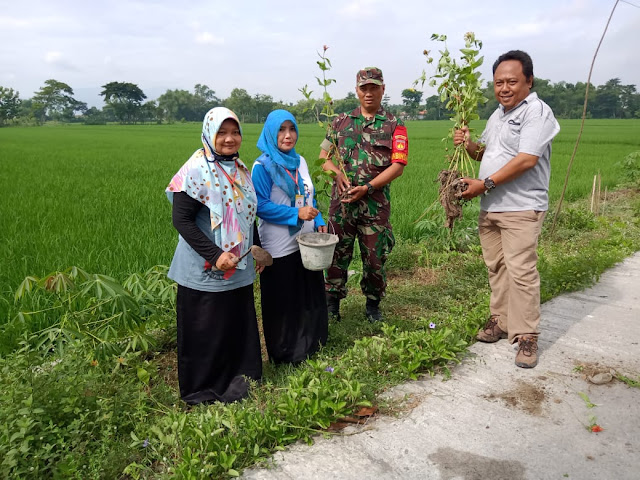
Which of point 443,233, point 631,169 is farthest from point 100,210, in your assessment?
point 631,169

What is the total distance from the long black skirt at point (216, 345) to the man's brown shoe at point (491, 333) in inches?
55.8

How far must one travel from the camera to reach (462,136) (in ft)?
9.89

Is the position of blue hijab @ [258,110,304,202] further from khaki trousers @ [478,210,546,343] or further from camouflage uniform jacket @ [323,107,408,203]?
khaki trousers @ [478,210,546,343]

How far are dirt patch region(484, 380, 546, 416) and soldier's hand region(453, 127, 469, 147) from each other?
148 cm

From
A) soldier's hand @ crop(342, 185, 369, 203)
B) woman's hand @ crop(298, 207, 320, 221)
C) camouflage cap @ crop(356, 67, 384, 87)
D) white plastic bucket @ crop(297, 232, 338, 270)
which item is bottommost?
white plastic bucket @ crop(297, 232, 338, 270)

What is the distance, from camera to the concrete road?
1.85m

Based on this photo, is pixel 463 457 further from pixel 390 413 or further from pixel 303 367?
pixel 303 367

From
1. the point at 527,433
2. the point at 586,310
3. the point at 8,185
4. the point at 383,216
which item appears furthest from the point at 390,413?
the point at 8,185

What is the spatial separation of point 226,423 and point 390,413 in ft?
2.48

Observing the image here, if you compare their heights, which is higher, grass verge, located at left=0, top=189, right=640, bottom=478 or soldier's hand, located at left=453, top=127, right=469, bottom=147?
soldier's hand, located at left=453, top=127, right=469, bottom=147

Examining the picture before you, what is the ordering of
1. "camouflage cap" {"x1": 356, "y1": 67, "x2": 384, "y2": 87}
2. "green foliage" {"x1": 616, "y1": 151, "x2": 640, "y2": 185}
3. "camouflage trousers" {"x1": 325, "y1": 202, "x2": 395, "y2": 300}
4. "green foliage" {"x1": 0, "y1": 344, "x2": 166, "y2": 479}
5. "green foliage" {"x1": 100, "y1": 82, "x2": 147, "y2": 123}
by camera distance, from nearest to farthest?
"green foliage" {"x1": 0, "y1": 344, "x2": 166, "y2": 479}
"camouflage cap" {"x1": 356, "y1": 67, "x2": 384, "y2": 87}
"camouflage trousers" {"x1": 325, "y1": 202, "x2": 395, "y2": 300}
"green foliage" {"x1": 616, "y1": 151, "x2": 640, "y2": 185}
"green foliage" {"x1": 100, "y1": 82, "x2": 147, "y2": 123}

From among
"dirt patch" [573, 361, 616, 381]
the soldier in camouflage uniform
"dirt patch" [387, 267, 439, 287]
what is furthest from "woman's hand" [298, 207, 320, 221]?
"dirt patch" [387, 267, 439, 287]

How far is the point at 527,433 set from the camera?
6.81 ft

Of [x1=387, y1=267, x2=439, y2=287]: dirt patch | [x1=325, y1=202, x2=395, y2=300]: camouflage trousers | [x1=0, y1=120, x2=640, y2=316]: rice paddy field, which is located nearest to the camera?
[x1=325, y1=202, x2=395, y2=300]: camouflage trousers
